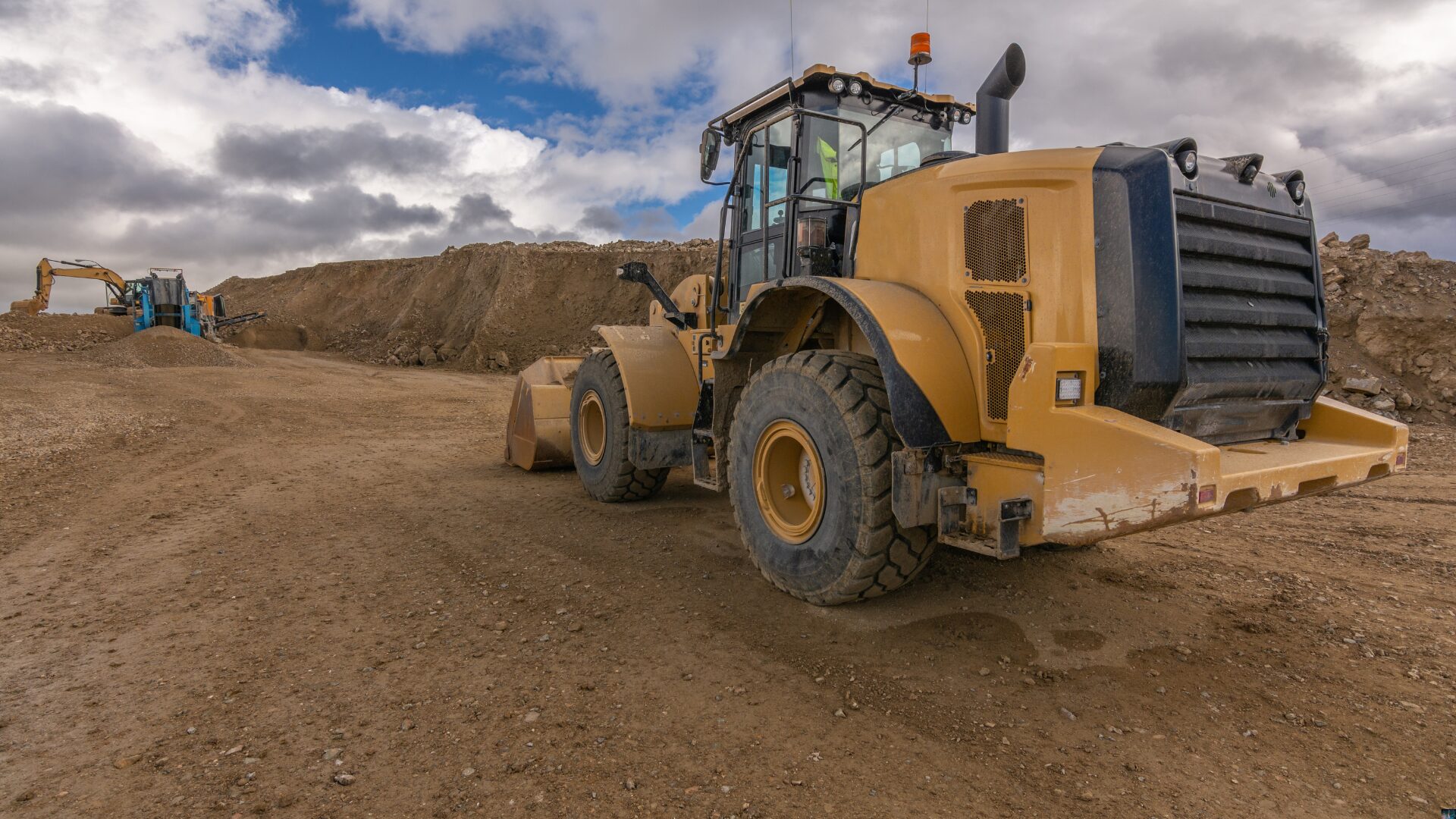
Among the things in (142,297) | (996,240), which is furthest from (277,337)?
(996,240)

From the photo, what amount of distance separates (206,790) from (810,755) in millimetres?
1972

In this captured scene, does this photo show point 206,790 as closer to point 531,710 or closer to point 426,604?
point 531,710

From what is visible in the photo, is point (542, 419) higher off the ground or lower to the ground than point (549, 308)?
lower

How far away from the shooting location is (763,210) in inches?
223

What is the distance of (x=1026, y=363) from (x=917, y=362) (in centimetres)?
48

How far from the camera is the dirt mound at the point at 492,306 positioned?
82.9ft

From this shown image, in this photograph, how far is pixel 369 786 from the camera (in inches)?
105

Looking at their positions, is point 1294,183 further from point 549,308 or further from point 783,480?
point 549,308

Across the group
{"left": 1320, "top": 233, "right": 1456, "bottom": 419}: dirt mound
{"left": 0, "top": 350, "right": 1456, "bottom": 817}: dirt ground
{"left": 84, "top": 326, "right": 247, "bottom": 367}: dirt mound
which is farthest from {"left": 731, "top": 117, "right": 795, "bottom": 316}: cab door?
{"left": 84, "top": 326, "right": 247, "bottom": 367}: dirt mound

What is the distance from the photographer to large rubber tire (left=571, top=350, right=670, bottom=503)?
6680 millimetres

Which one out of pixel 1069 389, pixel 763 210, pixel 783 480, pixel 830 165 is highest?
pixel 830 165

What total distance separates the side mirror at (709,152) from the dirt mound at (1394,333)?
31.8 ft

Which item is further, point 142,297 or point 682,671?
point 142,297

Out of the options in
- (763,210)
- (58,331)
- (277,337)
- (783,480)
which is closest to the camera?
(783,480)
